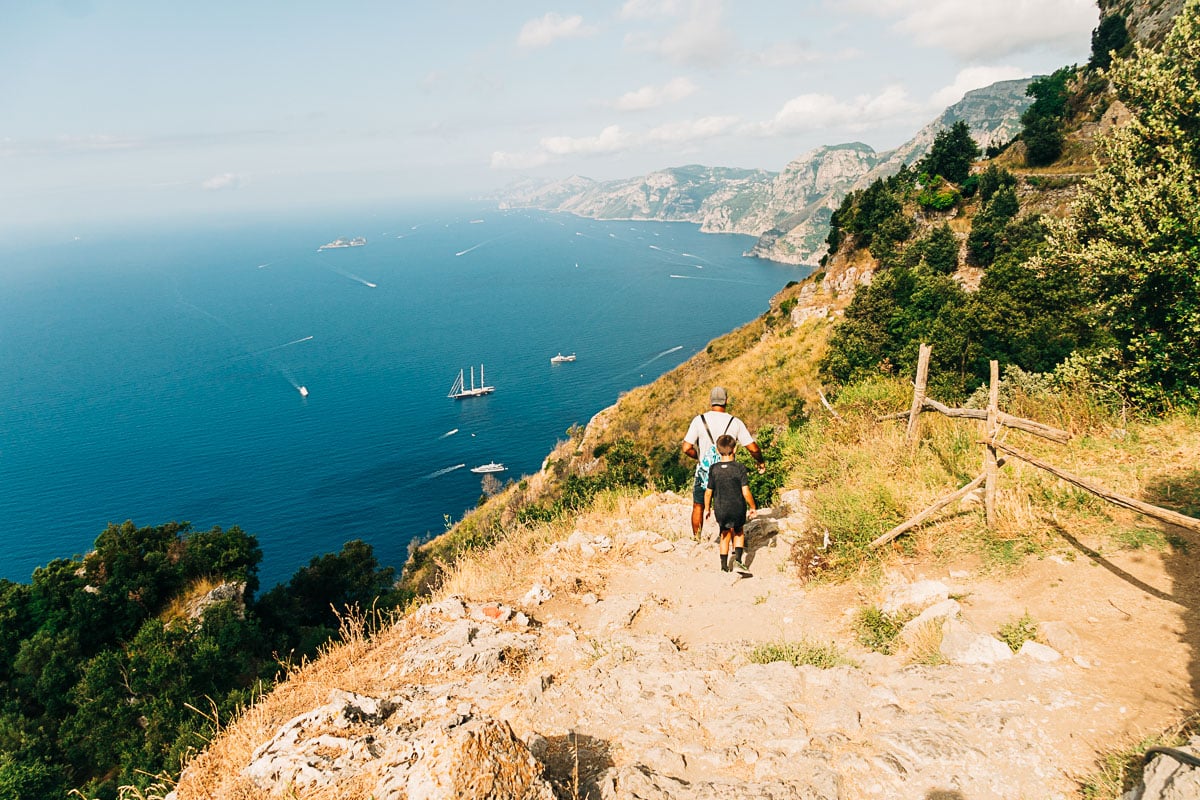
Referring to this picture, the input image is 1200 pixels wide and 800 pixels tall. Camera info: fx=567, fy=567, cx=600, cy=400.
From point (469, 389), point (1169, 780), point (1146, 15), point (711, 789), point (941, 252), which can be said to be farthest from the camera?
point (469, 389)

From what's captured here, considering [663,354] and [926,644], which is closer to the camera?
[926,644]

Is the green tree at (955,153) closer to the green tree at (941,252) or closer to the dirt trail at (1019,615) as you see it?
the green tree at (941,252)

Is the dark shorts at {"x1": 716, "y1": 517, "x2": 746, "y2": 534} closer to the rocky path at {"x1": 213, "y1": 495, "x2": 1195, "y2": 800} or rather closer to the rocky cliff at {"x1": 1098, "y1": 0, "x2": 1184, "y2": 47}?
the rocky path at {"x1": 213, "y1": 495, "x2": 1195, "y2": 800}

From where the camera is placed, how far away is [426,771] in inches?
140

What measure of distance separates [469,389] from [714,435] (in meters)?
93.8

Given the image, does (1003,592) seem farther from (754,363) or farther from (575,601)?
(754,363)

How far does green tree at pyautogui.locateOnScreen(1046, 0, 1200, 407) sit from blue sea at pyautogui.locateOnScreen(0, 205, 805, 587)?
3178cm

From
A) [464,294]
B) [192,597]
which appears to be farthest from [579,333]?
[192,597]

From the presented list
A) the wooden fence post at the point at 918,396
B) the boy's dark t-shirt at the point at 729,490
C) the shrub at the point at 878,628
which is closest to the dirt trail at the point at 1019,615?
the shrub at the point at 878,628

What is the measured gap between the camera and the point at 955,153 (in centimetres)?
4884

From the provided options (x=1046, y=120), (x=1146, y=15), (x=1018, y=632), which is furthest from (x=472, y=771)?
(x=1146, y=15)

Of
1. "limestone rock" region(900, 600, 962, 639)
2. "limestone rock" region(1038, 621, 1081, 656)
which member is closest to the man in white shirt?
"limestone rock" region(900, 600, 962, 639)

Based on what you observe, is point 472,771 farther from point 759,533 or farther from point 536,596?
point 759,533

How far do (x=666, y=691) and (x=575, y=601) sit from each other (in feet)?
9.89
